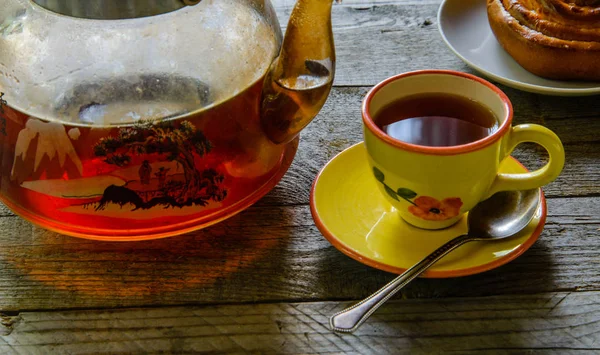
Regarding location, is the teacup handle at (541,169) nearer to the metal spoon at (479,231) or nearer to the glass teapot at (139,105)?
the metal spoon at (479,231)

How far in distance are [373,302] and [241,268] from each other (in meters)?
0.14

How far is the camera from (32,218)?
632 mm

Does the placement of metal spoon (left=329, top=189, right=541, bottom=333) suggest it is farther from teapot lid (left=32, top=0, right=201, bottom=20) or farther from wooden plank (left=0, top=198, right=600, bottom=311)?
teapot lid (left=32, top=0, right=201, bottom=20)

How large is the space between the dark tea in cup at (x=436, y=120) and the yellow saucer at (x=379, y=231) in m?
0.09

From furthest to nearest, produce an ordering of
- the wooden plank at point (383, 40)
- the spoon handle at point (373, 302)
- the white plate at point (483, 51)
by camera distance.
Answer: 1. the wooden plank at point (383, 40)
2. the white plate at point (483, 51)
3. the spoon handle at point (373, 302)

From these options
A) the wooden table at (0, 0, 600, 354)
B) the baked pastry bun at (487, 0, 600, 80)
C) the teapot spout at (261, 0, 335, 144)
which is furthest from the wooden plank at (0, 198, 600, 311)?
the baked pastry bun at (487, 0, 600, 80)

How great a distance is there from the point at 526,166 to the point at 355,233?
0.24 meters

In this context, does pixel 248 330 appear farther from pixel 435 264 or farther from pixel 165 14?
pixel 165 14

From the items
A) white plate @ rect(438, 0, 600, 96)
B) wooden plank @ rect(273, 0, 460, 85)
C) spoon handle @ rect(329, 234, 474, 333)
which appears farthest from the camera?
wooden plank @ rect(273, 0, 460, 85)

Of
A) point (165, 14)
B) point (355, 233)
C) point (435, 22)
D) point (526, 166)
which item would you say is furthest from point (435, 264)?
point (435, 22)

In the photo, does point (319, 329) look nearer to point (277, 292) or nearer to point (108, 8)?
point (277, 292)

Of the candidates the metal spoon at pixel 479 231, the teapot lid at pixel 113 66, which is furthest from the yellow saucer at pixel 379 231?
the teapot lid at pixel 113 66

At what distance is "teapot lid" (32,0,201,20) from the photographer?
551 millimetres

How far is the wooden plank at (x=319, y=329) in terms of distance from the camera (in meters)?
0.55
